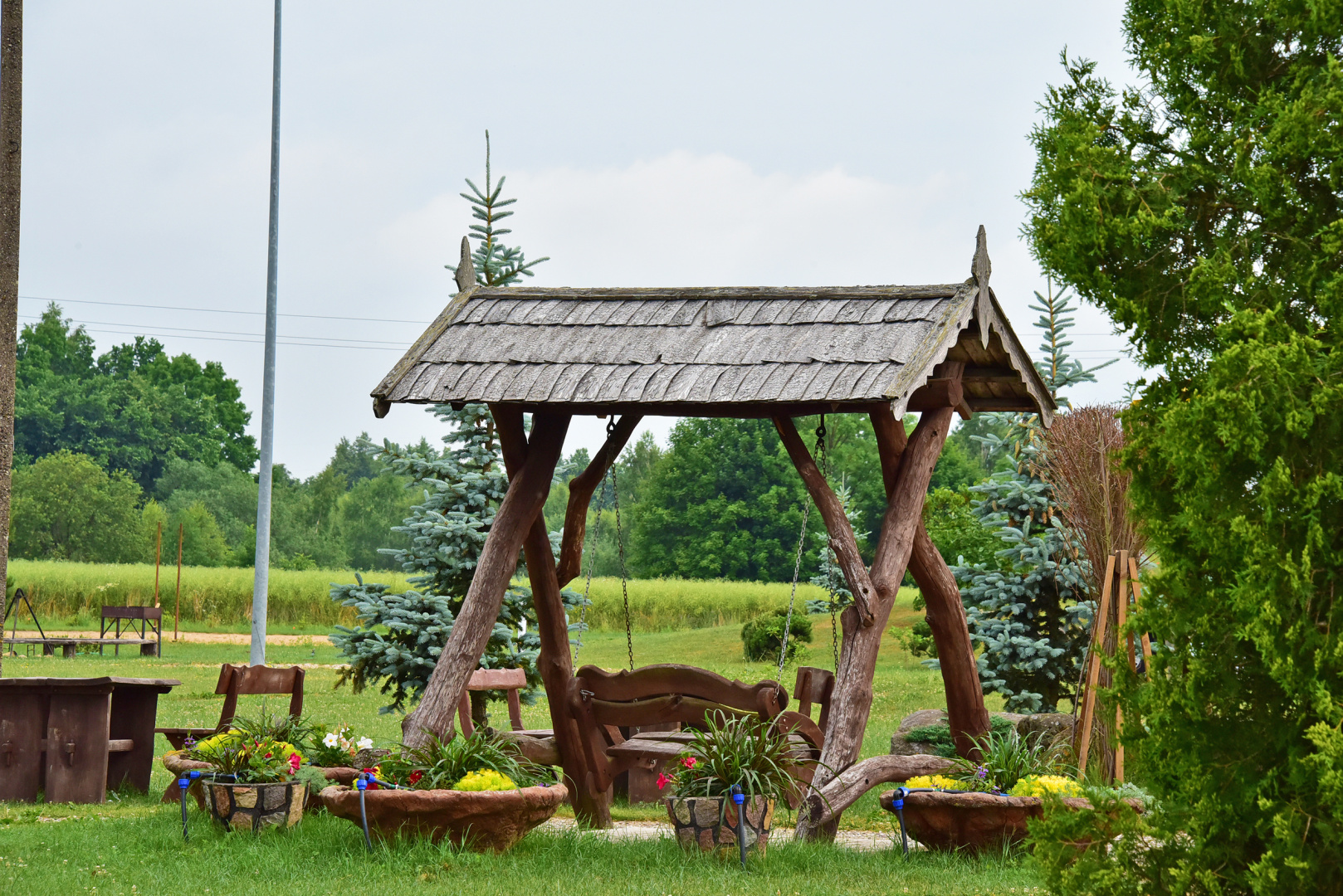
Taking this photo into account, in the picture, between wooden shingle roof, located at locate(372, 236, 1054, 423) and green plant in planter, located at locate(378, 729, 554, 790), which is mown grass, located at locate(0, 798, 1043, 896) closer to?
green plant in planter, located at locate(378, 729, 554, 790)

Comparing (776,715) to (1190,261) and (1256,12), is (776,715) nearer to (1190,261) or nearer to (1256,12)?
(1190,261)

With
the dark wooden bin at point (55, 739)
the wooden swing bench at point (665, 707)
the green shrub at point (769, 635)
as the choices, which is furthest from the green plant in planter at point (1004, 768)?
the green shrub at point (769, 635)

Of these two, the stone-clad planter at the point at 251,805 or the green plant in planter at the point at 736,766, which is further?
the stone-clad planter at the point at 251,805

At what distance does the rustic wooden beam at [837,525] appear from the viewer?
7543 millimetres

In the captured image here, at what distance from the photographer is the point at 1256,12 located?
418 centimetres

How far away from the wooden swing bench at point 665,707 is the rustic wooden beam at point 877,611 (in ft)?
1.26

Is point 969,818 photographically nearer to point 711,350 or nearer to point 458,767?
point 458,767

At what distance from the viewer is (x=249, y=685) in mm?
8875

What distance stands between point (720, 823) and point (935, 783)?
4.07ft

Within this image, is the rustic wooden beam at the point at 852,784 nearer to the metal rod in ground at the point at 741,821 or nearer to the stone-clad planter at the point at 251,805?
the metal rod in ground at the point at 741,821

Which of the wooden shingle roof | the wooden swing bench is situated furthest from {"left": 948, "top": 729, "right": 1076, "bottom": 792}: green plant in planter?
the wooden shingle roof

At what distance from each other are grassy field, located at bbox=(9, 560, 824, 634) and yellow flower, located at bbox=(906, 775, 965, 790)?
24.3 meters

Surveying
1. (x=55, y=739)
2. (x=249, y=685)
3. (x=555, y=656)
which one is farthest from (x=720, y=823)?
(x=55, y=739)

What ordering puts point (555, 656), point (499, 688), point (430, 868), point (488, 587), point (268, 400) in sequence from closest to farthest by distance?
point (430, 868) → point (488, 587) → point (555, 656) → point (499, 688) → point (268, 400)
